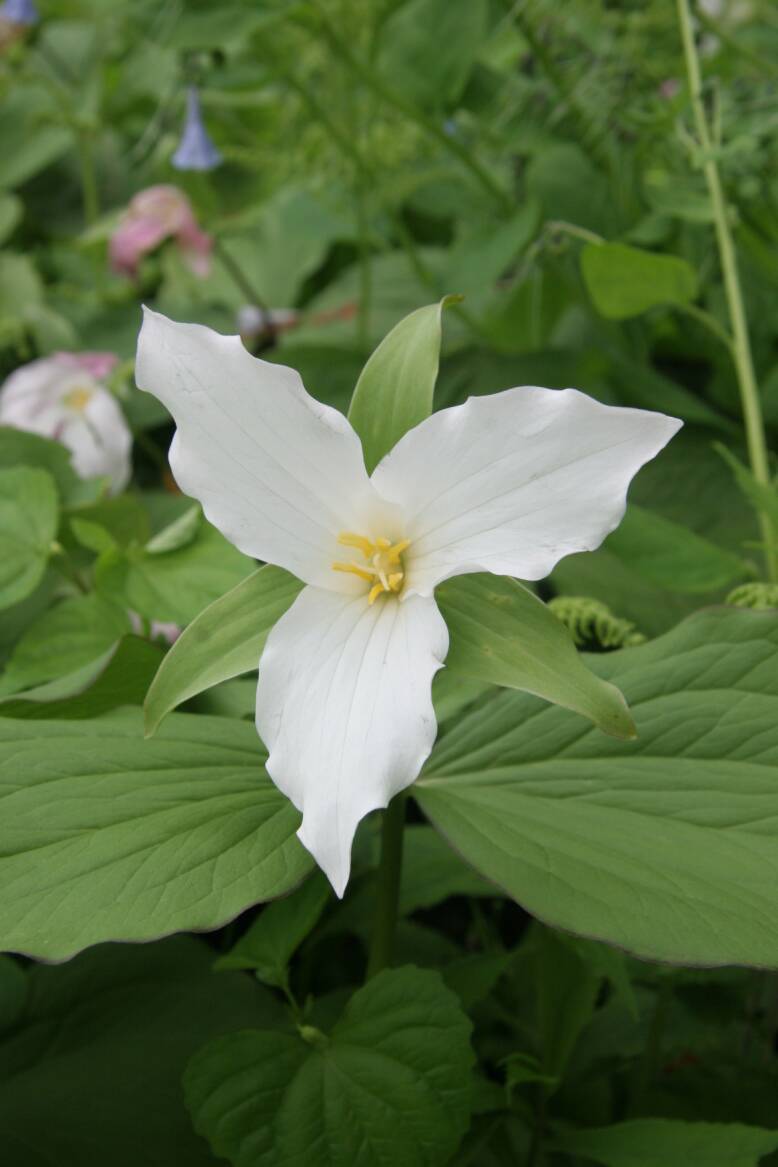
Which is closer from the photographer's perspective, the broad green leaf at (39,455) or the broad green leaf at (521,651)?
the broad green leaf at (521,651)

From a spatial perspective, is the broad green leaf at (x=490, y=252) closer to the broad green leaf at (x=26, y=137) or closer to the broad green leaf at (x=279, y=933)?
the broad green leaf at (x=279, y=933)

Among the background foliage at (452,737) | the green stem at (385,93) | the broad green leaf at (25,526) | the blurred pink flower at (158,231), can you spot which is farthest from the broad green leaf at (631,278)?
the blurred pink flower at (158,231)

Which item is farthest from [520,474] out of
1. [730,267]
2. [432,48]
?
[432,48]

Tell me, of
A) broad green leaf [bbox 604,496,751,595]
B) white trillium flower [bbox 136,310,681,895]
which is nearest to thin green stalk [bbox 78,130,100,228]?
broad green leaf [bbox 604,496,751,595]

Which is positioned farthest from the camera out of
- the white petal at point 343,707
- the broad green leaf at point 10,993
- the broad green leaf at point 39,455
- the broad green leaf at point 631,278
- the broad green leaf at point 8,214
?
the broad green leaf at point 8,214

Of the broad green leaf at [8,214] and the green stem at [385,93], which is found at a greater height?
the green stem at [385,93]

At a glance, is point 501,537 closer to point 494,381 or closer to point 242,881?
point 242,881

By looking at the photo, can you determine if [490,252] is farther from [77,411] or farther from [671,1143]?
[671,1143]
